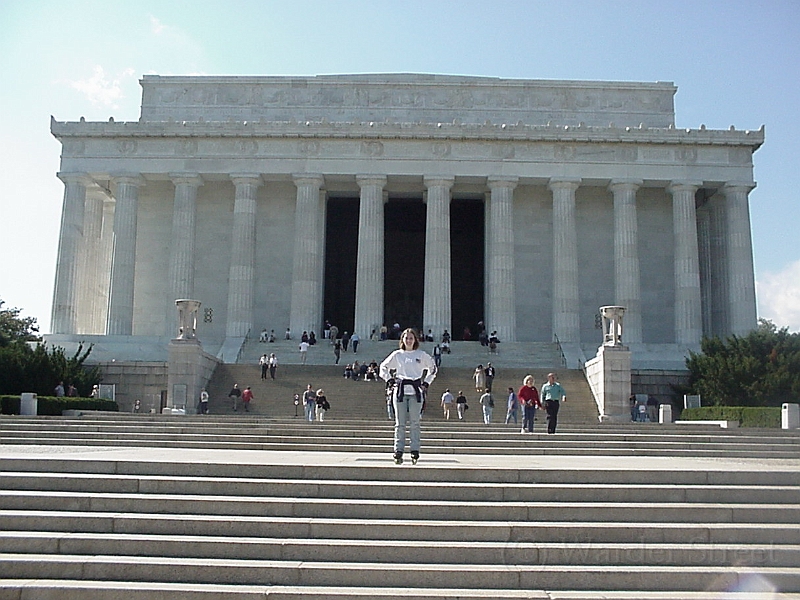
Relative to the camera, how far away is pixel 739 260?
170 ft

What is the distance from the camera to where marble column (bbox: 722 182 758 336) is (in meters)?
51.1

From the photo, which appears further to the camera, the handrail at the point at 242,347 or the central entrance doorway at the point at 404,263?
the central entrance doorway at the point at 404,263

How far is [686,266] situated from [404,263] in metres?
20.5

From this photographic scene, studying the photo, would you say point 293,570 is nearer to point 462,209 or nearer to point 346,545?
point 346,545

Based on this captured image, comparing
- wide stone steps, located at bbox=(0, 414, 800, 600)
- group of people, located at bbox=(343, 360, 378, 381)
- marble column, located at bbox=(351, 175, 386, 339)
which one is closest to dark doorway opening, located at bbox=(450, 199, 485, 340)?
marble column, located at bbox=(351, 175, 386, 339)

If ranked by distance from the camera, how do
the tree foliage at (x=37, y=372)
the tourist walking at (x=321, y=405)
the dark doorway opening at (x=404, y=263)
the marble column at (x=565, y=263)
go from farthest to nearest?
the dark doorway opening at (x=404, y=263) < the marble column at (x=565, y=263) < the tree foliage at (x=37, y=372) < the tourist walking at (x=321, y=405)

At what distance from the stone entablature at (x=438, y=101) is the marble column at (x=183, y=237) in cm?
681

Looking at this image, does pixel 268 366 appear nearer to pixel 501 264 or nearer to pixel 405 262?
pixel 501 264

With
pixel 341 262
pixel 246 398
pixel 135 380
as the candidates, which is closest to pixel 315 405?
pixel 246 398

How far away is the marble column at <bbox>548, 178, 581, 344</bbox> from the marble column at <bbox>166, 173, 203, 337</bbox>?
22287 mm

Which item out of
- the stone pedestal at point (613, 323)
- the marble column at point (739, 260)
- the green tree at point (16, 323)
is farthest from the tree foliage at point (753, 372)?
the green tree at point (16, 323)

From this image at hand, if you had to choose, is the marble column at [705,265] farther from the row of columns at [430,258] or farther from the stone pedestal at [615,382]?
the stone pedestal at [615,382]

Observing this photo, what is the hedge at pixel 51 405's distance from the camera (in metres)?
29.2

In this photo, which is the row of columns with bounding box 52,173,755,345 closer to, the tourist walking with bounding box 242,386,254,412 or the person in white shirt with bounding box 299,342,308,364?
the person in white shirt with bounding box 299,342,308,364
